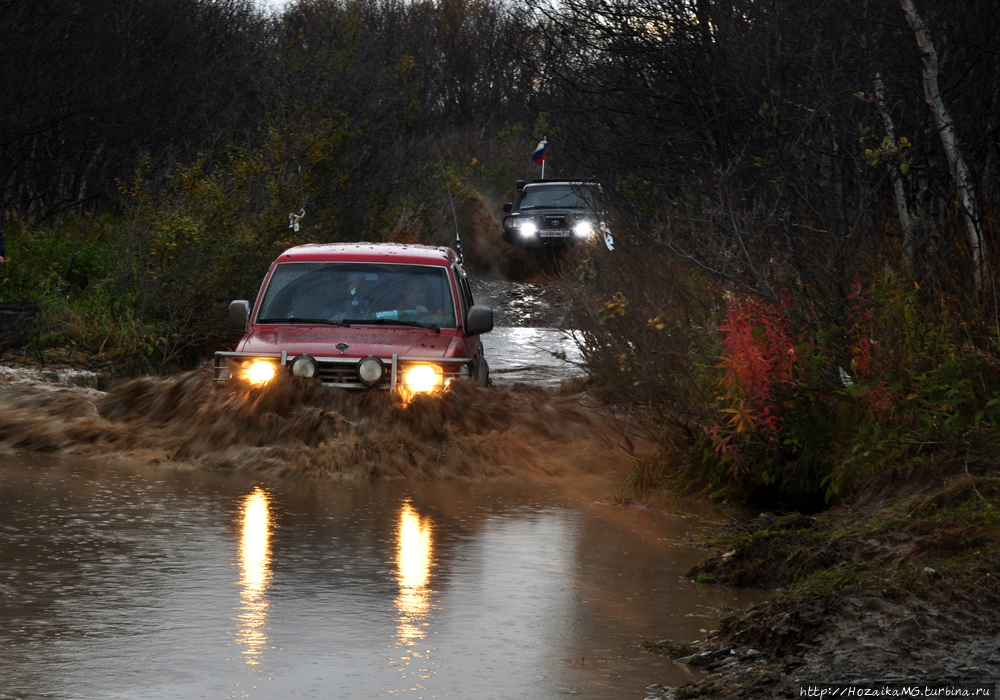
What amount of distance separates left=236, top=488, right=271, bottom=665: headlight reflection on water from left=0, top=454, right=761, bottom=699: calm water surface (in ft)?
0.06

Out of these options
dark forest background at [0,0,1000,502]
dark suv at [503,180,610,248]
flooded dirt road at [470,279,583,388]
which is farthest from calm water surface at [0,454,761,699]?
dark suv at [503,180,610,248]

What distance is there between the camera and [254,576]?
6867mm

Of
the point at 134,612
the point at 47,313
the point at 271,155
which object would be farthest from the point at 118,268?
the point at 134,612

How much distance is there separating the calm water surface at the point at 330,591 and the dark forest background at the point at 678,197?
4.69ft

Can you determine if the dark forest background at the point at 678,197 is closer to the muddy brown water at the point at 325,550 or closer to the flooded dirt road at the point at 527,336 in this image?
the muddy brown water at the point at 325,550

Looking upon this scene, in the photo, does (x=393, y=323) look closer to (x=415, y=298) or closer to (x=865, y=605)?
(x=415, y=298)

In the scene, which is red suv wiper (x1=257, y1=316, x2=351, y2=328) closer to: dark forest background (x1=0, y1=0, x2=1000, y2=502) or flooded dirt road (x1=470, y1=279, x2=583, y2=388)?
flooded dirt road (x1=470, y1=279, x2=583, y2=388)

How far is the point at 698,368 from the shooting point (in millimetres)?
9227

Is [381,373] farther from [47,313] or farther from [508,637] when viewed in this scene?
[47,313]

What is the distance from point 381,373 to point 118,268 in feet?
24.9

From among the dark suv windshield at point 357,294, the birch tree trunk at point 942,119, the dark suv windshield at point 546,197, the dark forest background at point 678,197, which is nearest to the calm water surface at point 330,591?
the dark forest background at point 678,197

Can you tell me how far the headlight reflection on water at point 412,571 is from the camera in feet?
19.7

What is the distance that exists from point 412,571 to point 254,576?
2.78 ft

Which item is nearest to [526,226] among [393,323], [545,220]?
[545,220]
